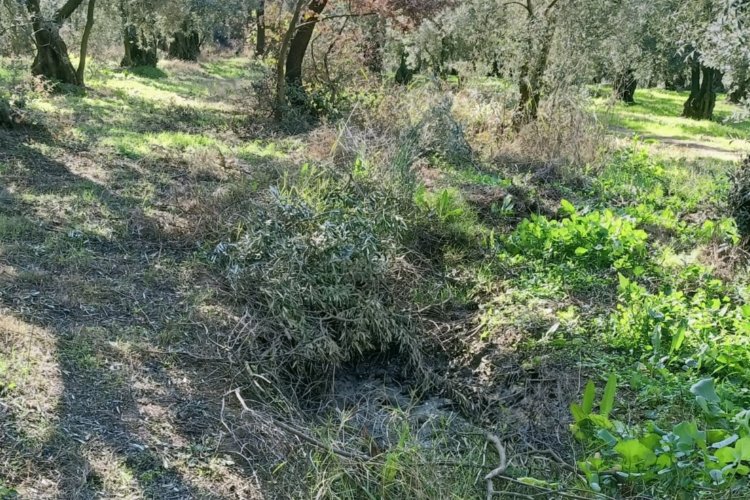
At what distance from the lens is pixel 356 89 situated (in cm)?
1091

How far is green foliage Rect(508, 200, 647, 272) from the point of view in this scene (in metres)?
5.22

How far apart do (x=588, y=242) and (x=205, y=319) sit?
3.06 metres

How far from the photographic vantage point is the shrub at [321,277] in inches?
162

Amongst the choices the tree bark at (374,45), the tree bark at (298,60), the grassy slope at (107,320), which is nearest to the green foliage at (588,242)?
the grassy slope at (107,320)

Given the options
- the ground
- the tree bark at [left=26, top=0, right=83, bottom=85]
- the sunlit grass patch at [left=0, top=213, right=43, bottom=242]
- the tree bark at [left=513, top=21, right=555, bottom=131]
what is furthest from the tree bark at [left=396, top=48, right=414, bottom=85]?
the sunlit grass patch at [left=0, top=213, right=43, bottom=242]

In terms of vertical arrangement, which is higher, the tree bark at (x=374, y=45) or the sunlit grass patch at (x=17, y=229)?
the tree bark at (x=374, y=45)

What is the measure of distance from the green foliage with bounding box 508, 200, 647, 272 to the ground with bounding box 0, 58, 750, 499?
0.10 feet

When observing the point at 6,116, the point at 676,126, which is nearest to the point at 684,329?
the point at 6,116

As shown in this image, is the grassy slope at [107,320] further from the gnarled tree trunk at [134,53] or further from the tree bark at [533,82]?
the gnarled tree trunk at [134,53]

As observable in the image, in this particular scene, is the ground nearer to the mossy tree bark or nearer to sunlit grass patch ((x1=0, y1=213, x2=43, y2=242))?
sunlit grass patch ((x1=0, y1=213, x2=43, y2=242))

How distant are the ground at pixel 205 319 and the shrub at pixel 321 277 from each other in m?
0.20

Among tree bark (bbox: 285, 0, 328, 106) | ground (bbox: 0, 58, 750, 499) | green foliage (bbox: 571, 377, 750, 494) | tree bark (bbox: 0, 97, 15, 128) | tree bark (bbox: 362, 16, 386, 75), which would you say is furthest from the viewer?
tree bark (bbox: 362, 16, 386, 75)

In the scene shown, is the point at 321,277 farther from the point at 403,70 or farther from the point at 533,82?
the point at 403,70

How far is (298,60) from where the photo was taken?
11359mm
